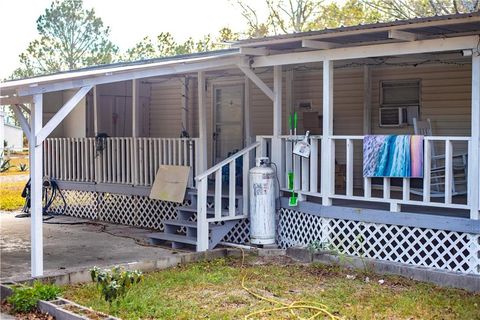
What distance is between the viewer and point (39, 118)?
24.1ft

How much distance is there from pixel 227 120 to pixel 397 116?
3.70 meters

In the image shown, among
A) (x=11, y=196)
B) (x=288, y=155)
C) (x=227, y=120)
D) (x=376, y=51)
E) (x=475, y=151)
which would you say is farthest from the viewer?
(x=11, y=196)

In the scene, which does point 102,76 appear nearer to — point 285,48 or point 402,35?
point 285,48

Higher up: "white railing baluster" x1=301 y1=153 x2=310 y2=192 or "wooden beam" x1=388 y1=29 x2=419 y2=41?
"wooden beam" x1=388 y1=29 x2=419 y2=41

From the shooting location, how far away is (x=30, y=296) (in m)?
6.33

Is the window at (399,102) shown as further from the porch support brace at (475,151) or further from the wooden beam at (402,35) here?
the porch support brace at (475,151)

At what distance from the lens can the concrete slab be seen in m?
8.59

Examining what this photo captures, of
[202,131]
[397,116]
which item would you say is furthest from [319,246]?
[202,131]

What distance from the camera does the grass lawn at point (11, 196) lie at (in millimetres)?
15430

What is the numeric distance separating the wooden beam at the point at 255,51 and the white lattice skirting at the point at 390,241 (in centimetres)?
239

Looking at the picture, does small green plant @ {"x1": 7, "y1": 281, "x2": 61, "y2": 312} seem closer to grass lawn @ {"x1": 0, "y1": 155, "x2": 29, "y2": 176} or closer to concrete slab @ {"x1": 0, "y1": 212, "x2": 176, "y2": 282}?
concrete slab @ {"x1": 0, "y1": 212, "x2": 176, "y2": 282}

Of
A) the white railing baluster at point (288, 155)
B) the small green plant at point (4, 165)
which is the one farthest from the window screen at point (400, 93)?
the small green plant at point (4, 165)

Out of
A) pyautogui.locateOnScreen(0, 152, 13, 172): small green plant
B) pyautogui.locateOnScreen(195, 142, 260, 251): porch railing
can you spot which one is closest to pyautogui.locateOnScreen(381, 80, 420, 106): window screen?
pyautogui.locateOnScreen(195, 142, 260, 251): porch railing

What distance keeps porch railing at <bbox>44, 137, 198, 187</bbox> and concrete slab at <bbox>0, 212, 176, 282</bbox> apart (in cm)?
98
